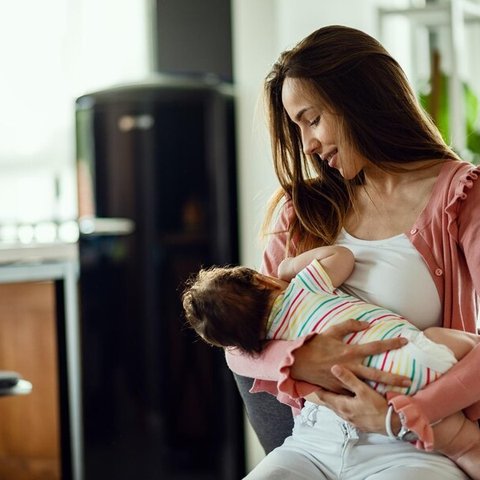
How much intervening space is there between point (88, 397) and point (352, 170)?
2234 mm

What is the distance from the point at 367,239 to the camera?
181cm

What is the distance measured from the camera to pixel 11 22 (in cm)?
479

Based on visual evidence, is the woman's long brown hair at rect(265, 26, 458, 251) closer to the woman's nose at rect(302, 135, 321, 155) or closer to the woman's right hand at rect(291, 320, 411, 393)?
the woman's nose at rect(302, 135, 321, 155)

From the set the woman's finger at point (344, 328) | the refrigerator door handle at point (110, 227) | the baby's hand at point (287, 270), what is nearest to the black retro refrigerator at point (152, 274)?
the refrigerator door handle at point (110, 227)

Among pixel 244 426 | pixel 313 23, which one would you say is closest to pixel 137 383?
pixel 244 426

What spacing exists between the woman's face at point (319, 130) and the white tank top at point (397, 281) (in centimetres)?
16

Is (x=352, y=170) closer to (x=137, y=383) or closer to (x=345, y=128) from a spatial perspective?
(x=345, y=128)

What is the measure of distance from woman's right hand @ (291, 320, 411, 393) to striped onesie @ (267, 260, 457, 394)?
0.01 meters

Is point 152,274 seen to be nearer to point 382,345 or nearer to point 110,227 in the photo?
point 110,227

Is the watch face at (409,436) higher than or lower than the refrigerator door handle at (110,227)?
lower

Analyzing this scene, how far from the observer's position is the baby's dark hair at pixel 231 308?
1661mm

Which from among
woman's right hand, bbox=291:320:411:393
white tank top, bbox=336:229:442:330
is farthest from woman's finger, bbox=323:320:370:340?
white tank top, bbox=336:229:442:330

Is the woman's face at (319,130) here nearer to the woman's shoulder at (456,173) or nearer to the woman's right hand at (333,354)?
the woman's shoulder at (456,173)

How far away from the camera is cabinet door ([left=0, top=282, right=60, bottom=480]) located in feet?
11.9
